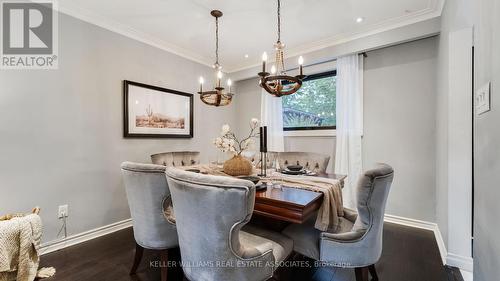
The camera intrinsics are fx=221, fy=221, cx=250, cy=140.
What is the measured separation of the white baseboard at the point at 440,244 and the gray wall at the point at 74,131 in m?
3.42

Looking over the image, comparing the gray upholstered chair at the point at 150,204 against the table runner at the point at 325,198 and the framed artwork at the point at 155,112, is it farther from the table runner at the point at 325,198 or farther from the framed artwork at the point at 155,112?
the framed artwork at the point at 155,112

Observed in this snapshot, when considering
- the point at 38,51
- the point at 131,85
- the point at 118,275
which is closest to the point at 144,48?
the point at 131,85

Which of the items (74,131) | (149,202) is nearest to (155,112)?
(74,131)

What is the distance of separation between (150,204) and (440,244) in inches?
110

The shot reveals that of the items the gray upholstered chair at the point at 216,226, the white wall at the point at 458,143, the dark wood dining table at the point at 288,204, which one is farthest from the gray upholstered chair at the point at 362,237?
the white wall at the point at 458,143

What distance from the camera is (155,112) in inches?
123

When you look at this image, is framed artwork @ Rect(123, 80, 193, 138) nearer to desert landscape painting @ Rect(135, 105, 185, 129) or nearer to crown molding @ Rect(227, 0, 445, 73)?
desert landscape painting @ Rect(135, 105, 185, 129)

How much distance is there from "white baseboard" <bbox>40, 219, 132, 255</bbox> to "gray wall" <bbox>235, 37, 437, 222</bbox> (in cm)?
339

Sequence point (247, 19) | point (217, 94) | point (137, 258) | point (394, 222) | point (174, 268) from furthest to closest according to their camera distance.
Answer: point (394, 222) < point (247, 19) < point (217, 94) < point (174, 268) < point (137, 258)

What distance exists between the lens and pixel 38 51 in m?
2.21

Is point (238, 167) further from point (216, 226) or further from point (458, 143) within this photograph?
point (458, 143)

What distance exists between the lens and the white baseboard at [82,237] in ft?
7.24

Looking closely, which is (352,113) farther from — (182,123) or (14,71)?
(14,71)

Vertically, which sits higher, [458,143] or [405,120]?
[405,120]
